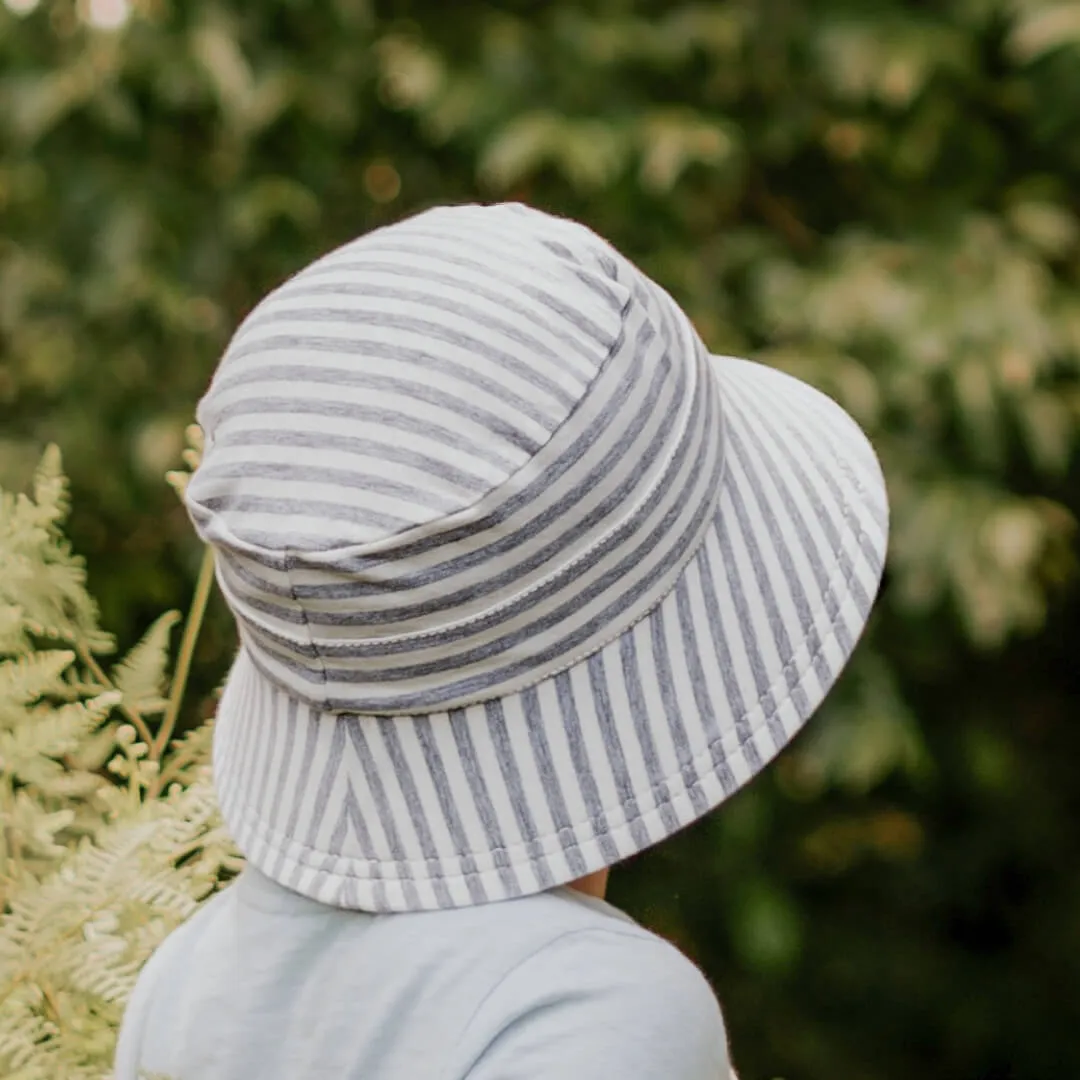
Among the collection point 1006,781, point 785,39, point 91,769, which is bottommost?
point 1006,781

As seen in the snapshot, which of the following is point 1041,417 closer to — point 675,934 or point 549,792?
point 675,934

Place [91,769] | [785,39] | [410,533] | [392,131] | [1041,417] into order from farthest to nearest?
[392,131] < [785,39] < [1041,417] < [91,769] < [410,533]

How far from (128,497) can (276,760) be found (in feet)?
4.22

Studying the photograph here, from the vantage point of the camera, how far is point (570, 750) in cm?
59

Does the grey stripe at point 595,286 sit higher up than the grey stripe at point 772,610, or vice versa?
the grey stripe at point 595,286

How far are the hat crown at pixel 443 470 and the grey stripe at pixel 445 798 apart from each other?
1 cm

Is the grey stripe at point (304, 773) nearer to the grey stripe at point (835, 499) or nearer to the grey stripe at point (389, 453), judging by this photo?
the grey stripe at point (389, 453)

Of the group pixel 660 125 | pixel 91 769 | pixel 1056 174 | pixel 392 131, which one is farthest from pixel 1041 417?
pixel 91 769

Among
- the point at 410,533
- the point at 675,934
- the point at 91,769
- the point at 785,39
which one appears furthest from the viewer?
the point at 675,934

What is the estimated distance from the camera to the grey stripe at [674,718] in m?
0.61

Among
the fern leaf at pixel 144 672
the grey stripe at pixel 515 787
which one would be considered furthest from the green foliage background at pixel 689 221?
the grey stripe at pixel 515 787

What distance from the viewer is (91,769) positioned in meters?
1.02

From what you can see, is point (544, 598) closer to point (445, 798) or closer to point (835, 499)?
point (445, 798)

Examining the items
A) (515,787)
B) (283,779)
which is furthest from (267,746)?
(515,787)
